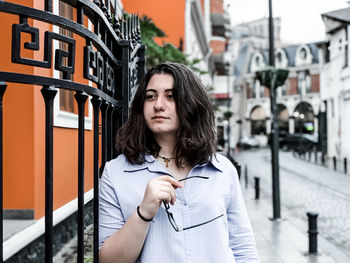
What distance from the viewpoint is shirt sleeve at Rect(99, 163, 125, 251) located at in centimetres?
169

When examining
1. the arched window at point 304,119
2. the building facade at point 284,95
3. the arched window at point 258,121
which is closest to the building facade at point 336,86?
the building facade at point 284,95

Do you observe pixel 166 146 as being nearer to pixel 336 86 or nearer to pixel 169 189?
pixel 169 189

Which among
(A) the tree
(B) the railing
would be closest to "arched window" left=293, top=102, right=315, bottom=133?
(A) the tree

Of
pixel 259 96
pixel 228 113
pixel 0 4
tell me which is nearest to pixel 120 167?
pixel 0 4

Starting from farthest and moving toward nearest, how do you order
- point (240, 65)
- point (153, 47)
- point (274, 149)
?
point (240, 65) → point (274, 149) → point (153, 47)

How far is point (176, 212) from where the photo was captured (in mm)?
1700

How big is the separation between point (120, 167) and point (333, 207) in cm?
986

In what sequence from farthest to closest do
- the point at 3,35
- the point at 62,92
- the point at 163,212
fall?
1. the point at 62,92
2. the point at 3,35
3. the point at 163,212

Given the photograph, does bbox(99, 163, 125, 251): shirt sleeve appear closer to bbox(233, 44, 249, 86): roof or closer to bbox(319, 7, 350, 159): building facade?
bbox(319, 7, 350, 159): building facade

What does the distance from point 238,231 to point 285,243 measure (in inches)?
213

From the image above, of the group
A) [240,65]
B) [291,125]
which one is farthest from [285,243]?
[240,65]

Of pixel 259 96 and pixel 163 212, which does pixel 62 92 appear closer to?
pixel 163 212

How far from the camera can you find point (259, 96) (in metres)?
57.2

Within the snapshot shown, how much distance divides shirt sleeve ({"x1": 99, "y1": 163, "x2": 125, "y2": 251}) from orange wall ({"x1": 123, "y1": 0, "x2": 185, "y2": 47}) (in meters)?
5.16
